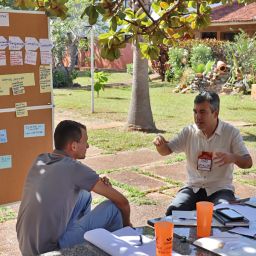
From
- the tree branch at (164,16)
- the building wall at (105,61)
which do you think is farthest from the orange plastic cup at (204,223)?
the building wall at (105,61)

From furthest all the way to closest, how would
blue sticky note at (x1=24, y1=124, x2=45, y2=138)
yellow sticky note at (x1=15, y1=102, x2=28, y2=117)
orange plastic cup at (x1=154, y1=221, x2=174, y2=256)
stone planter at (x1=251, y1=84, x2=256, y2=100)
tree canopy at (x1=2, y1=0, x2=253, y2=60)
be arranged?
stone planter at (x1=251, y1=84, x2=256, y2=100) → blue sticky note at (x1=24, y1=124, x2=45, y2=138) → yellow sticky note at (x1=15, y1=102, x2=28, y2=117) → tree canopy at (x1=2, y1=0, x2=253, y2=60) → orange plastic cup at (x1=154, y1=221, x2=174, y2=256)

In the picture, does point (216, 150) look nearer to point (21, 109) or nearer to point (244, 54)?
point (21, 109)

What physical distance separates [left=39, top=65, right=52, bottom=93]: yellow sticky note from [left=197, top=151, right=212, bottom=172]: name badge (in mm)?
1731

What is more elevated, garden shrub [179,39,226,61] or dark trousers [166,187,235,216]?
garden shrub [179,39,226,61]

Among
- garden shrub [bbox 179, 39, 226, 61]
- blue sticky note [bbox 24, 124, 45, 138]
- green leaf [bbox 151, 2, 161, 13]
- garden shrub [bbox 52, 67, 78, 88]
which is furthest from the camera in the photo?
garden shrub [bbox 52, 67, 78, 88]

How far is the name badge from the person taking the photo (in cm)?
418

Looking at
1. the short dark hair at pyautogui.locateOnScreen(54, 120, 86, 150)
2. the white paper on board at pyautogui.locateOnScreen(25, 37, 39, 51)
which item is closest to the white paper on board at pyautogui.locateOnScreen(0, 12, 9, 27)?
the white paper on board at pyautogui.locateOnScreen(25, 37, 39, 51)

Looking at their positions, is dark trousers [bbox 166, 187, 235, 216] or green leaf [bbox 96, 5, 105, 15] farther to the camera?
dark trousers [bbox 166, 187, 235, 216]

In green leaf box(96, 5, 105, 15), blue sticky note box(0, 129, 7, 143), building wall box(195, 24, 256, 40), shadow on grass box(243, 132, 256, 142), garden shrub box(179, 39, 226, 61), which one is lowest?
shadow on grass box(243, 132, 256, 142)

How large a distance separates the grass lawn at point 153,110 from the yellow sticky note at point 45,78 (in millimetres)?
3871

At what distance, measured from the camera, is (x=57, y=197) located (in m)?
3.05

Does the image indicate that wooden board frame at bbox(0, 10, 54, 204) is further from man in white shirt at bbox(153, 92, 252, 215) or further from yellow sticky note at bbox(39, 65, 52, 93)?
man in white shirt at bbox(153, 92, 252, 215)

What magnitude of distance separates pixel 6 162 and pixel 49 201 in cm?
184

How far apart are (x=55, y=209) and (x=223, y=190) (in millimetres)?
1699
